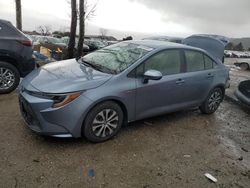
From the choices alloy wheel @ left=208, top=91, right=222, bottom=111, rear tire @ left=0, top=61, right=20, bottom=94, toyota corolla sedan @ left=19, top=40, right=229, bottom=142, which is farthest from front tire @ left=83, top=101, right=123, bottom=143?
rear tire @ left=0, top=61, right=20, bottom=94

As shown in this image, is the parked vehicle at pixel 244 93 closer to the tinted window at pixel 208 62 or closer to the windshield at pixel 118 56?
the tinted window at pixel 208 62

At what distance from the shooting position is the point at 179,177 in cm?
322

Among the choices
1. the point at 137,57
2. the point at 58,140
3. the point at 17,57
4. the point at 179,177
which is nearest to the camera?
the point at 179,177

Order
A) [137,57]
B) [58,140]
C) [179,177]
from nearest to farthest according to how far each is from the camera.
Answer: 1. [179,177]
2. [58,140]
3. [137,57]

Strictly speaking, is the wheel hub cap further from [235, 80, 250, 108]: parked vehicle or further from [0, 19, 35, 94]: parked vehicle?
[0, 19, 35, 94]: parked vehicle

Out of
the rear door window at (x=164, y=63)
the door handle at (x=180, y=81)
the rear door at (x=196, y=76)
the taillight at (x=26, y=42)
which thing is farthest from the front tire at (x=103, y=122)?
the taillight at (x=26, y=42)

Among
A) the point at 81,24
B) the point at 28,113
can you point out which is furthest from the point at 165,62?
the point at 81,24

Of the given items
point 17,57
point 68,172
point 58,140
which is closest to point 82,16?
point 17,57

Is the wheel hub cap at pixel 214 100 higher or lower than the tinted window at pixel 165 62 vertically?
lower

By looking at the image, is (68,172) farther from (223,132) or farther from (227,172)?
(223,132)

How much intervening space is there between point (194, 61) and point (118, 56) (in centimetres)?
163

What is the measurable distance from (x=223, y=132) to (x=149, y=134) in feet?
5.26

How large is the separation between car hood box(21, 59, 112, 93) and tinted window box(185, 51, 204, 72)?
1.86 metres

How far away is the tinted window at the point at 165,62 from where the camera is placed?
4.23 meters
